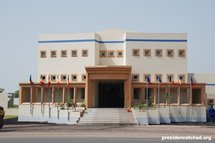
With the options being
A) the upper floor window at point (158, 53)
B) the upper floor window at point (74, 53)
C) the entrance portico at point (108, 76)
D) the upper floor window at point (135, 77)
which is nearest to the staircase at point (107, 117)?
the entrance portico at point (108, 76)

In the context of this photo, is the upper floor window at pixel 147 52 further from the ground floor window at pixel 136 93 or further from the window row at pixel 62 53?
the window row at pixel 62 53

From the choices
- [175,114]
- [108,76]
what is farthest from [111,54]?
[175,114]

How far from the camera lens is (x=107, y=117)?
3494 cm

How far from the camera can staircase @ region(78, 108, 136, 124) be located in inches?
1326

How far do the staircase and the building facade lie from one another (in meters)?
1.97

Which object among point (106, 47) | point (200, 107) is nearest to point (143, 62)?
point (106, 47)

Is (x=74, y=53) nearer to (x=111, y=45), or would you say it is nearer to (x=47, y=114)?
(x=111, y=45)

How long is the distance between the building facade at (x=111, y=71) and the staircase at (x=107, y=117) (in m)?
1.97

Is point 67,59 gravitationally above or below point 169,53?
below

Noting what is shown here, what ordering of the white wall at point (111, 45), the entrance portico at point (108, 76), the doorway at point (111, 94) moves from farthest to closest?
the doorway at point (111, 94) < the white wall at point (111, 45) < the entrance portico at point (108, 76)

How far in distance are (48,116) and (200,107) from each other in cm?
1433

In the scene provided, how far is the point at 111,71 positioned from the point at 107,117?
16.5 feet

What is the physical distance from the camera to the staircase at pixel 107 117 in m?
33.7

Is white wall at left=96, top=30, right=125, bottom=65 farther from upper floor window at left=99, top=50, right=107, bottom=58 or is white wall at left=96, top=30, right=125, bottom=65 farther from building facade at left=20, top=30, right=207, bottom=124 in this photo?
upper floor window at left=99, top=50, right=107, bottom=58
